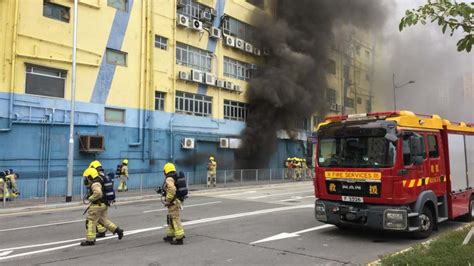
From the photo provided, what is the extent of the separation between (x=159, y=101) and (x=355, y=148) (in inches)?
675

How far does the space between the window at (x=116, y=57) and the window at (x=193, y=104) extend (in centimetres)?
405

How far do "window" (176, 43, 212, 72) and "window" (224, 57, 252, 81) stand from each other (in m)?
1.71

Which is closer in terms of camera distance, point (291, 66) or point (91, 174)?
point (91, 174)

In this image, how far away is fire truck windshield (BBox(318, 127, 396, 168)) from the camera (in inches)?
299

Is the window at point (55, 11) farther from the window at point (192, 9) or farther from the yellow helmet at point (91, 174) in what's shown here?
the yellow helmet at point (91, 174)

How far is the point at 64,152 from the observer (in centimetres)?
1878

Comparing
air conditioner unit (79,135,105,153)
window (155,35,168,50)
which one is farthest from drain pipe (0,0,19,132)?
window (155,35,168,50)

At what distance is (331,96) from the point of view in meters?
39.7

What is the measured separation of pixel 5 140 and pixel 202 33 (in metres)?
13.8

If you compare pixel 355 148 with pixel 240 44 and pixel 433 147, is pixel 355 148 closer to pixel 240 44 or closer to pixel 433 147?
pixel 433 147

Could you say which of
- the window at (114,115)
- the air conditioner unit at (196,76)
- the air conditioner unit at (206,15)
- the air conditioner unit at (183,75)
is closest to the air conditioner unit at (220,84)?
the air conditioner unit at (196,76)

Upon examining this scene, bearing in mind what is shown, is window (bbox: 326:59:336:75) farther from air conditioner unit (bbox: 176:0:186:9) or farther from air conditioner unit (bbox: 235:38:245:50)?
air conditioner unit (bbox: 176:0:186:9)

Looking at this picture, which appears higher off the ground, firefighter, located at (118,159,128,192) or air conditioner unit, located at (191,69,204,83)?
air conditioner unit, located at (191,69,204,83)

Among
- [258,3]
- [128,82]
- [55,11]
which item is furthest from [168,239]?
[258,3]
